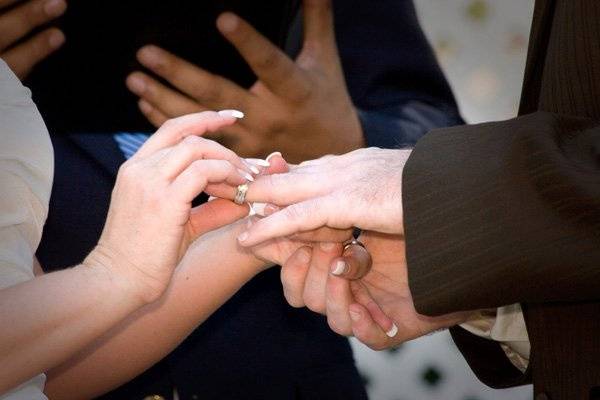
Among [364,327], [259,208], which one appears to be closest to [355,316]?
[364,327]

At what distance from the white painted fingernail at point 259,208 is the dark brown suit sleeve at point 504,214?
0.74ft

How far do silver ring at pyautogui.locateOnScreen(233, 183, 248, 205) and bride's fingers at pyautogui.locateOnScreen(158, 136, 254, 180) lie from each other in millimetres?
52

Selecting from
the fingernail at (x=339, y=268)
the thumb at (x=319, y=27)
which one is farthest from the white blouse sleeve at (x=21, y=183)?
the thumb at (x=319, y=27)

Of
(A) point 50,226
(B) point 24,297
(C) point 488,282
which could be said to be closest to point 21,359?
(B) point 24,297

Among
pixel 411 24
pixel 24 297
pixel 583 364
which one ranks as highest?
pixel 24 297

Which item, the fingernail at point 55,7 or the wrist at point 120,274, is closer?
the wrist at point 120,274

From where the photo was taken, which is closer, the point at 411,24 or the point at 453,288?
the point at 453,288

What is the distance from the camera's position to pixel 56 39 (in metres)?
1.33

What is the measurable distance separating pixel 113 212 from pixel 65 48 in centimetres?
35

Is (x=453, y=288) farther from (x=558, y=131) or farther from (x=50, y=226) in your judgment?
(x=50, y=226)

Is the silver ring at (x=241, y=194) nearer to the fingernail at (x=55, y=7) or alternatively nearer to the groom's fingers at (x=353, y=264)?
the groom's fingers at (x=353, y=264)

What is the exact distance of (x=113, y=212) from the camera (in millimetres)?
1108

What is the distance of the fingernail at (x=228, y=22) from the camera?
4.56 ft

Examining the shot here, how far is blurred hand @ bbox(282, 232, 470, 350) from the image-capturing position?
1267 millimetres
